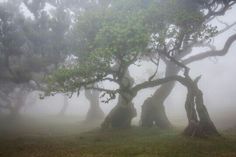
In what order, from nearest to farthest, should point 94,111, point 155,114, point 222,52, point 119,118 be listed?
point 222,52, point 119,118, point 155,114, point 94,111

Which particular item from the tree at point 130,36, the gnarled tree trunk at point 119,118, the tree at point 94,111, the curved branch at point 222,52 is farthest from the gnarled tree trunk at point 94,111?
the tree at point 130,36

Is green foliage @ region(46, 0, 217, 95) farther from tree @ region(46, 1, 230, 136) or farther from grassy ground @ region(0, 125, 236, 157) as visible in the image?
grassy ground @ region(0, 125, 236, 157)

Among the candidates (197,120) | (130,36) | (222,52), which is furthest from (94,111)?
(130,36)

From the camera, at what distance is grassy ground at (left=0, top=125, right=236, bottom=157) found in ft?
72.7

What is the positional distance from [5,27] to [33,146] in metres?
18.5

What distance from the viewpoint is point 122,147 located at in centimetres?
2438

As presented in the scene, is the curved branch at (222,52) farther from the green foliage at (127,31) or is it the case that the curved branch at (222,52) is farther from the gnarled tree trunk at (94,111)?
the gnarled tree trunk at (94,111)

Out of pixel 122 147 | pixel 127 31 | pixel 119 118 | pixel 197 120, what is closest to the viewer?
pixel 122 147

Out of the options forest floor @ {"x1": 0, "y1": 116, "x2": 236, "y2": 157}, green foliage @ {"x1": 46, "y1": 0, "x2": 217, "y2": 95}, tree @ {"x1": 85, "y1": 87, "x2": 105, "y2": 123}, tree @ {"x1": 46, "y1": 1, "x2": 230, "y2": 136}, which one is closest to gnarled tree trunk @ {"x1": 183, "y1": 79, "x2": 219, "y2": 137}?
tree @ {"x1": 46, "y1": 1, "x2": 230, "y2": 136}

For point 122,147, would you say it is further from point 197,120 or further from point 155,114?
point 155,114

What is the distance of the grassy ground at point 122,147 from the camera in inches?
872

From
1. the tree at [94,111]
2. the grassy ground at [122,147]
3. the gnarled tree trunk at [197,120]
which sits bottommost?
the grassy ground at [122,147]

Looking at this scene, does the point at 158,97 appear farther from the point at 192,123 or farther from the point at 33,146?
the point at 33,146

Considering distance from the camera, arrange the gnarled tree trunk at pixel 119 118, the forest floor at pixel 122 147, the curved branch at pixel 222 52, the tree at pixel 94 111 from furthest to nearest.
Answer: the tree at pixel 94 111 < the gnarled tree trunk at pixel 119 118 < the curved branch at pixel 222 52 < the forest floor at pixel 122 147
